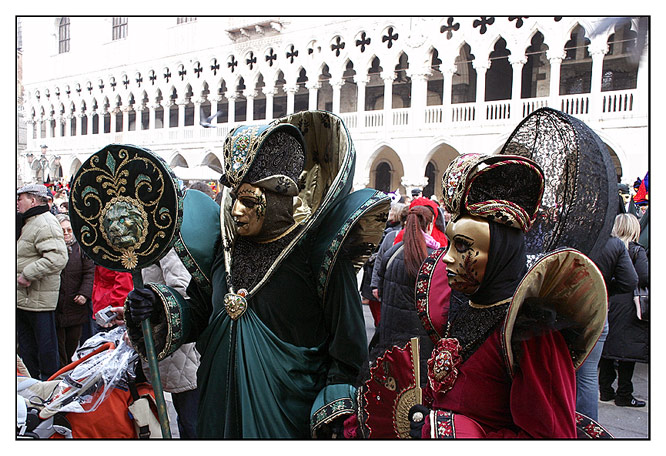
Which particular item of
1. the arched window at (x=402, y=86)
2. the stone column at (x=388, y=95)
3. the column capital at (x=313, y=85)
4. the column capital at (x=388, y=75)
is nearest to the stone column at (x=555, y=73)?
the column capital at (x=388, y=75)

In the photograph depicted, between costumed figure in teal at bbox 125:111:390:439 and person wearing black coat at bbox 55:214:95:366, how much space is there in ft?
10.3

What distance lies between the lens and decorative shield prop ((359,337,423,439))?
1713 millimetres

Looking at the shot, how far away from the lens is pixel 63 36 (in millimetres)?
35250

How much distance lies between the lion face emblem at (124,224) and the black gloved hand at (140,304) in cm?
17

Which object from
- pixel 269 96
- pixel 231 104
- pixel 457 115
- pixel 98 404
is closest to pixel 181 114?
pixel 231 104

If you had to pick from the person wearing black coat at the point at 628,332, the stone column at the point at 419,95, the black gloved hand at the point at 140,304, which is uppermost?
the stone column at the point at 419,95

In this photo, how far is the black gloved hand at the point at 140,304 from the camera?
6.44ft

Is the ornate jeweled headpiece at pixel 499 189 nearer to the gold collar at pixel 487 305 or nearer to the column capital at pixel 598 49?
the gold collar at pixel 487 305

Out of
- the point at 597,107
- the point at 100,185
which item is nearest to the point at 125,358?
the point at 100,185

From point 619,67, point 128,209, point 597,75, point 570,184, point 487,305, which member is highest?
point 619,67

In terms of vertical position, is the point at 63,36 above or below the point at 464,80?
above

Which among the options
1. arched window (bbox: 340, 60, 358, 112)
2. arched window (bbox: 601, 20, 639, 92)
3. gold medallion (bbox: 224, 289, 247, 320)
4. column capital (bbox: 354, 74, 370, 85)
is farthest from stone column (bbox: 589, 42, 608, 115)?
gold medallion (bbox: 224, 289, 247, 320)

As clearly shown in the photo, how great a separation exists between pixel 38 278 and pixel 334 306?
345 centimetres

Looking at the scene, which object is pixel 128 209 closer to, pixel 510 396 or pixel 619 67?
pixel 510 396
